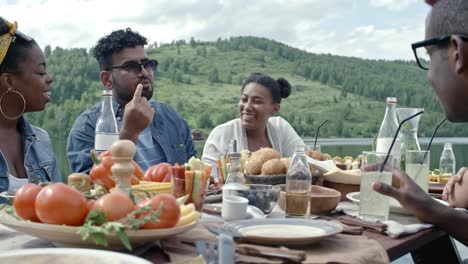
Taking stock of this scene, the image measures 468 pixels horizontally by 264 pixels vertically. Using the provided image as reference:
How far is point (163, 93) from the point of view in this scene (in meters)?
47.7

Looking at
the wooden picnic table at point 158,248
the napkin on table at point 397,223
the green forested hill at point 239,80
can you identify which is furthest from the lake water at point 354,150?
the wooden picnic table at point 158,248

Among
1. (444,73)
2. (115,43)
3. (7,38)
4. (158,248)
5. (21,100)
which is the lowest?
(158,248)

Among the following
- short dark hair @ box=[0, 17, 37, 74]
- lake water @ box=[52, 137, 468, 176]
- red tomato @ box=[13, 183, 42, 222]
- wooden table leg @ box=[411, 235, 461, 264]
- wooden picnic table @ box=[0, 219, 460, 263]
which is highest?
short dark hair @ box=[0, 17, 37, 74]

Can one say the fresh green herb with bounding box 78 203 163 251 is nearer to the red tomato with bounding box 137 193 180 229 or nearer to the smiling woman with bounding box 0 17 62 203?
the red tomato with bounding box 137 193 180 229

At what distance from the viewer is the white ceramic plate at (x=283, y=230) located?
149 cm

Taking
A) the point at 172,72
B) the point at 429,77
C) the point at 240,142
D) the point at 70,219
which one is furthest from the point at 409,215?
the point at 172,72

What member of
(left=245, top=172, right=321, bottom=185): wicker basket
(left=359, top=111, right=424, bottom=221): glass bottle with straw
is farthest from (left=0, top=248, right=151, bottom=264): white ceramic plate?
(left=245, top=172, right=321, bottom=185): wicker basket

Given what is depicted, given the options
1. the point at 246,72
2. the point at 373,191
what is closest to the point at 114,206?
the point at 373,191

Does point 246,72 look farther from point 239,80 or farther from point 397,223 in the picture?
point 397,223

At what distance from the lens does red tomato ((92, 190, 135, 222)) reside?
1.41 metres

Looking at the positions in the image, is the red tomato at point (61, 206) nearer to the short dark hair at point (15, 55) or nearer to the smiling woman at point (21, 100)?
the smiling woman at point (21, 100)

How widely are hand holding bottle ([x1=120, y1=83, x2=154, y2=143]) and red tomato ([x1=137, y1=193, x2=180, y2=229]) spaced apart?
1830 mm

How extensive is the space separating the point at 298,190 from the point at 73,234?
37.2 inches

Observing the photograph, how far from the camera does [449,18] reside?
2.00 meters
